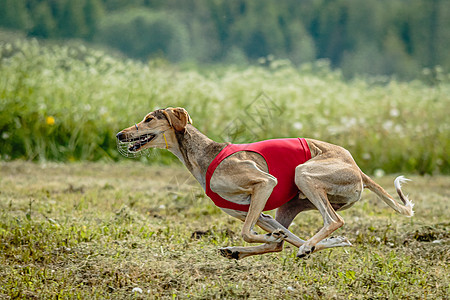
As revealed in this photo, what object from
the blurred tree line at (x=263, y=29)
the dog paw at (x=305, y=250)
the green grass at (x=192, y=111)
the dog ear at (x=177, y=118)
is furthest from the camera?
the blurred tree line at (x=263, y=29)

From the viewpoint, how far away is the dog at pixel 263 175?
4.25m

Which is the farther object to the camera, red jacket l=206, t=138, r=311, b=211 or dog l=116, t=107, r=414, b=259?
red jacket l=206, t=138, r=311, b=211

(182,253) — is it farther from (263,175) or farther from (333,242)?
(333,242)

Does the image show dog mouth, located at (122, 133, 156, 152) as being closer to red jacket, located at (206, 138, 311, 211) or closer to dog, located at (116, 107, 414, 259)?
dog, located at (116, 107, 414, 259)

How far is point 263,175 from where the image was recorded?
14.1ft

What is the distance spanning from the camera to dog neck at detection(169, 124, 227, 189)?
4.51 metres

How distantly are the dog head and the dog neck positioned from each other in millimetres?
68

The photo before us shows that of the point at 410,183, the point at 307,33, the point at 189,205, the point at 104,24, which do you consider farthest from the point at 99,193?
the point at 307,33

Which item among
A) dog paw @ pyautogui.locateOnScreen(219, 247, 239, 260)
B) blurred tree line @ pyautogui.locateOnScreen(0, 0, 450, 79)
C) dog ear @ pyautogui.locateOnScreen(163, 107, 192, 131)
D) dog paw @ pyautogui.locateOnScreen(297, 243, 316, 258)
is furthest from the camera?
blurred tree line @ pyautogui.locateOnScreen(0, 0, 450, 79)

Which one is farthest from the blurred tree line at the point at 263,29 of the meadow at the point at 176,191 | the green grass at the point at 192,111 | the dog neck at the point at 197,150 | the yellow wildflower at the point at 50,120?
the dog neck at the point at 197,150

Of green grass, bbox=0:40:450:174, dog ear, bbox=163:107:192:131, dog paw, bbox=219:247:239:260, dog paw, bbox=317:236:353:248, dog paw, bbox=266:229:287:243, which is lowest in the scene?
green grass, bbox=0:40:450:174

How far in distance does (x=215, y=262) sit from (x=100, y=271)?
86 cm

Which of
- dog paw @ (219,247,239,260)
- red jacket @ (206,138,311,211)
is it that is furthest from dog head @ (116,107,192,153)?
dog paw @ (219,247,239,260)

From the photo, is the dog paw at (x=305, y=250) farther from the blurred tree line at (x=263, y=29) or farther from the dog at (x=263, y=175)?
the blurred tree line at (x=263, y=29)
